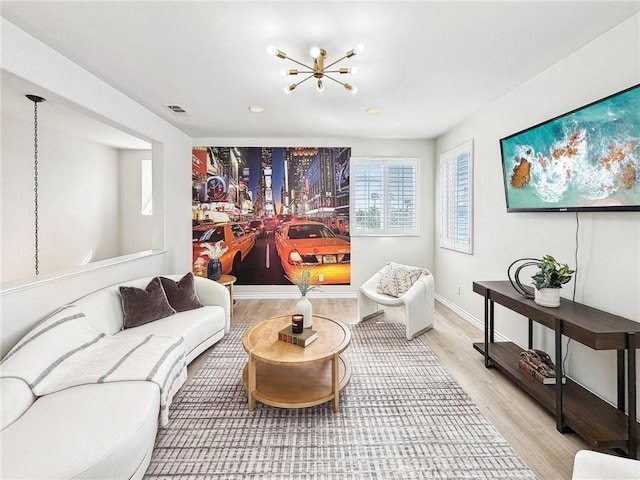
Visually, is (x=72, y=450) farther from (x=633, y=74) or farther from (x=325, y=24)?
(x=633, y=74)

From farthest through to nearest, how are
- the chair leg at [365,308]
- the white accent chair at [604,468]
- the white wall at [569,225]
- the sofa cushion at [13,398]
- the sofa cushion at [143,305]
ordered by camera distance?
the chair leg at [365,308], the sofa cushion at [143,305], the white wall at [569,225], the sofa cushion at [13,398], the white accent chair at [604,468]

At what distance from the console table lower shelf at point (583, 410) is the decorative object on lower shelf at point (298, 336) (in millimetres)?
1651

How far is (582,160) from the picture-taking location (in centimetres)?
216

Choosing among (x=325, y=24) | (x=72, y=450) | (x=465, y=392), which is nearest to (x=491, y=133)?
(x=325, y=24)

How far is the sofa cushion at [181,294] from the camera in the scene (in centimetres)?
310

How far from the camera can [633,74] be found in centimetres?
192

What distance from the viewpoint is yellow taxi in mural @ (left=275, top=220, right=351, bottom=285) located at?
507 centimetres

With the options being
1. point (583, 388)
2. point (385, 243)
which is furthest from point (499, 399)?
point (385, 243)

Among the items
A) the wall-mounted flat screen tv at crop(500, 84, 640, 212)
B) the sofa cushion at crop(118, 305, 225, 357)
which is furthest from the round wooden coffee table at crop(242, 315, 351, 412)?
the wall-mounted flat screen tv at crop(500, 84, 640, 212)

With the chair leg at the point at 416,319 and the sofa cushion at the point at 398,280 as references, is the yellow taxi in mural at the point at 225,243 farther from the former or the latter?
the chair leg at the point at 416,319

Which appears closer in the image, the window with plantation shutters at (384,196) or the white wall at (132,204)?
the window with plantation shutters at (384,196)

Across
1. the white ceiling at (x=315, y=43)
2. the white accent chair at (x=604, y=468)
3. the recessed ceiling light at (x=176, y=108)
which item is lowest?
the white accent chair at (x=604, y=468)

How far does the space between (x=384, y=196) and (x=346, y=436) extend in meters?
3.85

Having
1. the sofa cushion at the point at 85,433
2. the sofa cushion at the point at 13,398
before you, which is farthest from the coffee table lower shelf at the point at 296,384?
the sofa cushion at the point at 13,398
